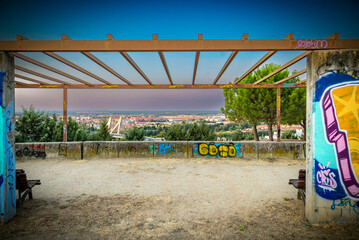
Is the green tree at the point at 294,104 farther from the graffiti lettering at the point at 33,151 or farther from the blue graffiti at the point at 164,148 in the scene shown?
the graffiti lettering at the point at 33,151

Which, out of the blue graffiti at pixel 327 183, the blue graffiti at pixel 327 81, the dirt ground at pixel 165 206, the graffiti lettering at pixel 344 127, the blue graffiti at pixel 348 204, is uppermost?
the blue graffiti at pixel 327 81

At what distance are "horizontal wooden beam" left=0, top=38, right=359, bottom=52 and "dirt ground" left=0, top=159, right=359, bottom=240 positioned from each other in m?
3.28

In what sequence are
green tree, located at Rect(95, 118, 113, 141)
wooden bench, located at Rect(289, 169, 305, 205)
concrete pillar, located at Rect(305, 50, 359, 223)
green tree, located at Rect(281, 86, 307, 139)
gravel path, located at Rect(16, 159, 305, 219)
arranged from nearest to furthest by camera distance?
concrete pillar, located at Rect(305, 50, 359, 223)
wooden bench, located at Rect(289, 169, 305, 205)
gravel path, located at Rect(16, 159, 305, 219)
green tree, located at Rect(95, 118, 113, 141)
green tree, located at Rect(281, 86, 307, 139)

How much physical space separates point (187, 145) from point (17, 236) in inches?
277

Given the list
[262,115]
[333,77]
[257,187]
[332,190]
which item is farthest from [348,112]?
[262,115]

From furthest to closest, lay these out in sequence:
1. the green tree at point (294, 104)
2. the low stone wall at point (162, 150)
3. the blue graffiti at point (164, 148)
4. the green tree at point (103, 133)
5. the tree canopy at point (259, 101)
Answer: the tree canopy at point (259, 101) → the green tree at point (294, 104) → the green tree at point (103, 133) → the blue graffiti at point (164, 148) → the low stone wall at point (162, 150)

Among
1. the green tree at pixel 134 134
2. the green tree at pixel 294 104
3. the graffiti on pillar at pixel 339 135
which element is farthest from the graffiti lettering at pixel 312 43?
the green tree at pixel 294 104

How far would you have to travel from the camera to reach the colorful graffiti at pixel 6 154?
135 inches

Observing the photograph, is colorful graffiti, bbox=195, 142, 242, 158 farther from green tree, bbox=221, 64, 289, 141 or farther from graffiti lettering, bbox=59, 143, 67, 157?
green tree, bbox=221, 64, 289, 141

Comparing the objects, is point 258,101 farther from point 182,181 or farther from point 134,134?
point 182,181

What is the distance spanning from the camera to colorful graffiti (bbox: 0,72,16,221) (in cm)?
342

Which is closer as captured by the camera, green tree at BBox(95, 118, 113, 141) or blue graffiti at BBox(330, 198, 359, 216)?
blue graffiti at BBox(330, 198, 359, 216)

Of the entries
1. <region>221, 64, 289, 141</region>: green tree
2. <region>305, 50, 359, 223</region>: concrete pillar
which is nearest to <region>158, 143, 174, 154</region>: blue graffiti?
<region>305, 50, 359, 223</region>: concrete pillar

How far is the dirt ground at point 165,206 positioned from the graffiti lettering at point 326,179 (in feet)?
2.37
